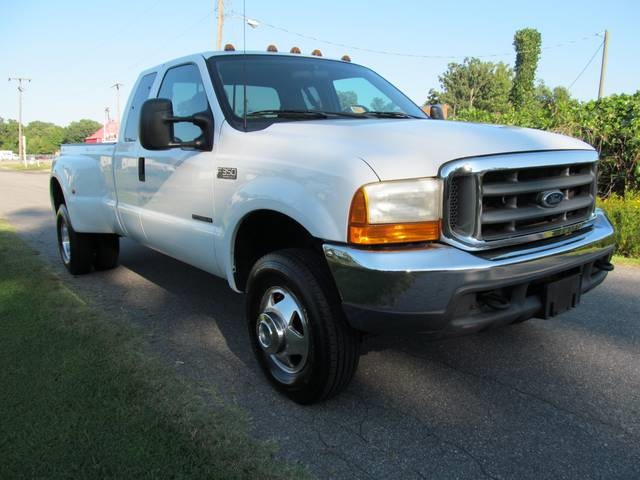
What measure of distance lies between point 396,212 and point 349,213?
0.21 metres

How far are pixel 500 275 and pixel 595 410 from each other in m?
1.10

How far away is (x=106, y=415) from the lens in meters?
2.71

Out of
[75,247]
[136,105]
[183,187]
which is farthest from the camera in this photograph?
[75,247]

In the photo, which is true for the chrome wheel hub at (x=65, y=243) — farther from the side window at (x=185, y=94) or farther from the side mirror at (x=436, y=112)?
the side mirror at (x=436, y=112)

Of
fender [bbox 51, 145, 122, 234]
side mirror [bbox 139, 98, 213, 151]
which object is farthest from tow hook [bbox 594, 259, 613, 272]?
fender [bbox 51, 145, 122, 234]

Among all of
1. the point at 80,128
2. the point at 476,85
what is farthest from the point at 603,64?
the point at 80,128

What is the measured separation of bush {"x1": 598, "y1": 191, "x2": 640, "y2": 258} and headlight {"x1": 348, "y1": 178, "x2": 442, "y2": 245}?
17.6ft

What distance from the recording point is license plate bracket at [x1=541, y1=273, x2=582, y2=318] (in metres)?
2.61

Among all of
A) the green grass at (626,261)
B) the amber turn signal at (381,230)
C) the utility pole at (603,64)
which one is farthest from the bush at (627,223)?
the utility pole at (603,64)

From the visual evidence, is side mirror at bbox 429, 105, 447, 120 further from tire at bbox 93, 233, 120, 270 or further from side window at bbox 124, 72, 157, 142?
tire at bbox 93, 233, 120, 270

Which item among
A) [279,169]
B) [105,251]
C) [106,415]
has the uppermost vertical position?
[279,169]

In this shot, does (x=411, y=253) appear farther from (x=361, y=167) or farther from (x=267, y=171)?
(x=267, y=171)

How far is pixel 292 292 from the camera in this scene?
9.08 feet

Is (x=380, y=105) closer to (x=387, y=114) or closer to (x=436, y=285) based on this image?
(x=387, y=114)
